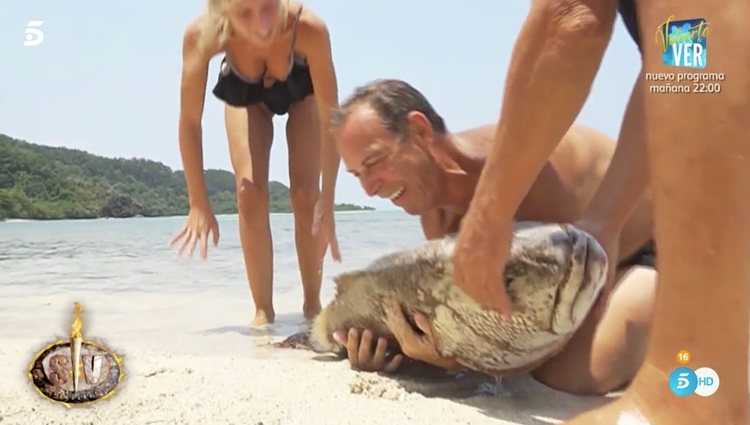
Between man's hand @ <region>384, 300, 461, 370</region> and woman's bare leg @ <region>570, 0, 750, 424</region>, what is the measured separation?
39.7 inches

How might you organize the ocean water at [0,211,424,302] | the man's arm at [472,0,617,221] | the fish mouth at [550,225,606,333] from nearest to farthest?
the man's arm at [472,0,617,221], the fish mouth at [550,225,606,333], the ocean water at [0,211,424,302]

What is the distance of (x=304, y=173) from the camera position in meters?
4.20

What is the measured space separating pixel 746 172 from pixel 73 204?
7.63 metres

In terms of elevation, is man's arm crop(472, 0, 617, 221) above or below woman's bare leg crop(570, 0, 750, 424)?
above

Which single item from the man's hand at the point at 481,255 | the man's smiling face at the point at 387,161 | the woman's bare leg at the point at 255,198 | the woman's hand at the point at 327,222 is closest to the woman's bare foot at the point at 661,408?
the man's hand at the point at 481,255

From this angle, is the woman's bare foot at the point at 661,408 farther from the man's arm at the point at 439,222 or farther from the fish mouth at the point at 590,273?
the man's arm at the point at 439,222

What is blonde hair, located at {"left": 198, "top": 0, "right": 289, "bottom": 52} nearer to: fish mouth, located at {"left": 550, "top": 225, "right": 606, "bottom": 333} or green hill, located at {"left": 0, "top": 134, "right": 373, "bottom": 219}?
green hill, located at {"left": 0, "top": 134, "right": 373, "bottom": 219}

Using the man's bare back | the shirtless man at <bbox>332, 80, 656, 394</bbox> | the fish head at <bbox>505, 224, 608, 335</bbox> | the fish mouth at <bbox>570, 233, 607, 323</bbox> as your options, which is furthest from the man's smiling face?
the fish mouth at <bbox>570, 233, 607, 323</bbox>

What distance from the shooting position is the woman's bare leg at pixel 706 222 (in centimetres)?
101

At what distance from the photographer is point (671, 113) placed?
1062mm

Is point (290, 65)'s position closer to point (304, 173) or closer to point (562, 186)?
point (304, 173)

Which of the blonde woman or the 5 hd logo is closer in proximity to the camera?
the 5 hd logo

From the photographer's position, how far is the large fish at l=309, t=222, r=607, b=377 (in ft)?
5.62

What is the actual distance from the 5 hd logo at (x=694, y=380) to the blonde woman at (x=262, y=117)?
8.54 feet
